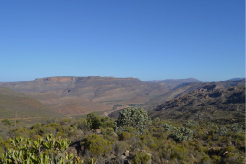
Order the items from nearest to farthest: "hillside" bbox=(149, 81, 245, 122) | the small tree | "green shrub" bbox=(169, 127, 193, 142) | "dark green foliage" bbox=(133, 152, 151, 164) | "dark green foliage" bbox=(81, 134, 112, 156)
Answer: "dark green foliage" bbox=(133, 152, 151, 164) → "dark green foliage" bbox=(81, 134, 112, 156) → "green shrub" bbox=(169, 127, 193, 142) → the small tree → "hillside" bbox=(149, 81, 245, 122)

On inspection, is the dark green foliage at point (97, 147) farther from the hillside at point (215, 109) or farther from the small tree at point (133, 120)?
the hillside at point (215, 109)

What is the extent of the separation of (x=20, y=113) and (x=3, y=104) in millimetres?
7874

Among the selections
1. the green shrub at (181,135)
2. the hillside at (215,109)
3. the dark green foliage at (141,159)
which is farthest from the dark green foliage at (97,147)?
the hillside at (215,109)

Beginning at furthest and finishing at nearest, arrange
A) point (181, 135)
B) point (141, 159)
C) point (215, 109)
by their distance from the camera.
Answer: point (215, 109) < point (181, 135) < point (141, 159)

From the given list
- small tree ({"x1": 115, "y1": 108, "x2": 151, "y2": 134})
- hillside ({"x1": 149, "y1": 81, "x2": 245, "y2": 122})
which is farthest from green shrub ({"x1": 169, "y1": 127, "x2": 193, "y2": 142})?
hillside ({"x1": 149, "y1": 81, "x2": 245, "y2": 122})

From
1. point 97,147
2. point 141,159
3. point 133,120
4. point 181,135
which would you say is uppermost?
point 97,147

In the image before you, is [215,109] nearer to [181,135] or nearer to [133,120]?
[181,135]

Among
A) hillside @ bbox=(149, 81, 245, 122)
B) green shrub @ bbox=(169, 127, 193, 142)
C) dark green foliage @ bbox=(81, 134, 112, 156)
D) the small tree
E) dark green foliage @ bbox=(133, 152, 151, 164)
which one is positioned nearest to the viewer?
dark green foliage @ bbox=(133, 152, 151, 164)


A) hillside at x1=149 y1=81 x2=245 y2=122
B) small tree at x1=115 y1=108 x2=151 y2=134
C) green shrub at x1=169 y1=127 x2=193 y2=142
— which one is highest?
small tree at x1=115 y1=108 x2=151 y2=134

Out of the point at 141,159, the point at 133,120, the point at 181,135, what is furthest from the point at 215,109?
the point at 141,159

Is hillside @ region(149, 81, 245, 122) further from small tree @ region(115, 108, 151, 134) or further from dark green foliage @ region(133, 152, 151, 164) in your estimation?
dark green foliage @ region(133, 152, 151, 164)

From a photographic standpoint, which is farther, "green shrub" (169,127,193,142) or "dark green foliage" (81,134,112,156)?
"green shrub" (169,127,193,142)

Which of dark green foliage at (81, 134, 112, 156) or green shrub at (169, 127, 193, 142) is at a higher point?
dark green foliage at (81, 134, 112, 156)

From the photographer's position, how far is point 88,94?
197 meters
